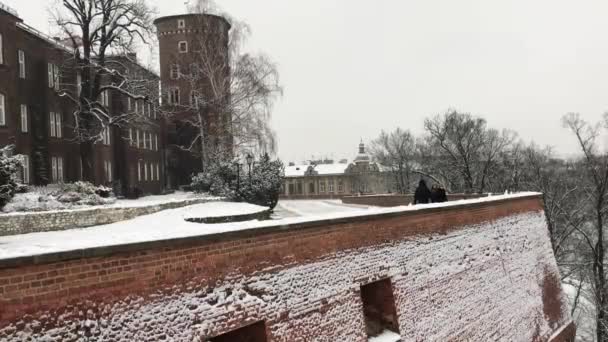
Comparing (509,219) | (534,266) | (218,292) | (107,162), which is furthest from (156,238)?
(107,162)

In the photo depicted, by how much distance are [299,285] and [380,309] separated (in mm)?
2403

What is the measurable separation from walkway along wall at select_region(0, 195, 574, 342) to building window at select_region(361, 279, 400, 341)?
0.06 ft

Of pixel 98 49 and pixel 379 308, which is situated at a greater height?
pixel 98 49

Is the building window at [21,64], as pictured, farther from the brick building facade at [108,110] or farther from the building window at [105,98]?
the building window at [105,98]

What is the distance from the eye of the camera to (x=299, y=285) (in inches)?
277

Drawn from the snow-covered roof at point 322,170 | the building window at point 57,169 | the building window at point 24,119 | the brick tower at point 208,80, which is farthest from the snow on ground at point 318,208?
the snow-covered roof at point 322,170

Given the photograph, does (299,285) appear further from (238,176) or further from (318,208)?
(318,208)

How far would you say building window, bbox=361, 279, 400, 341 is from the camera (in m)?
8.70

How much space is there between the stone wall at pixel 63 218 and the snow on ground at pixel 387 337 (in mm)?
11795

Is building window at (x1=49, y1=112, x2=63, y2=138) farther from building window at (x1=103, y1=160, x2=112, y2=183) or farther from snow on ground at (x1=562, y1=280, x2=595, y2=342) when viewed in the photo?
snow on ground at (x1=562, y1=280, x2=595, y2=342)

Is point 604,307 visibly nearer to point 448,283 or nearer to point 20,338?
point 448,283

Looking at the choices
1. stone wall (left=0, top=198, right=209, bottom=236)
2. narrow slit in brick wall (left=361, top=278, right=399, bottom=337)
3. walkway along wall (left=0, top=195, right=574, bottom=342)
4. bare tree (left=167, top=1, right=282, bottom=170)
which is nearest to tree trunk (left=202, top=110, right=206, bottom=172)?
bare tree (left=167, top=1, right=282, bottom=170)

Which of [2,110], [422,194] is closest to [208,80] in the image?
[2,110]

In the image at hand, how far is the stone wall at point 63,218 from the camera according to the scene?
15.0 m
